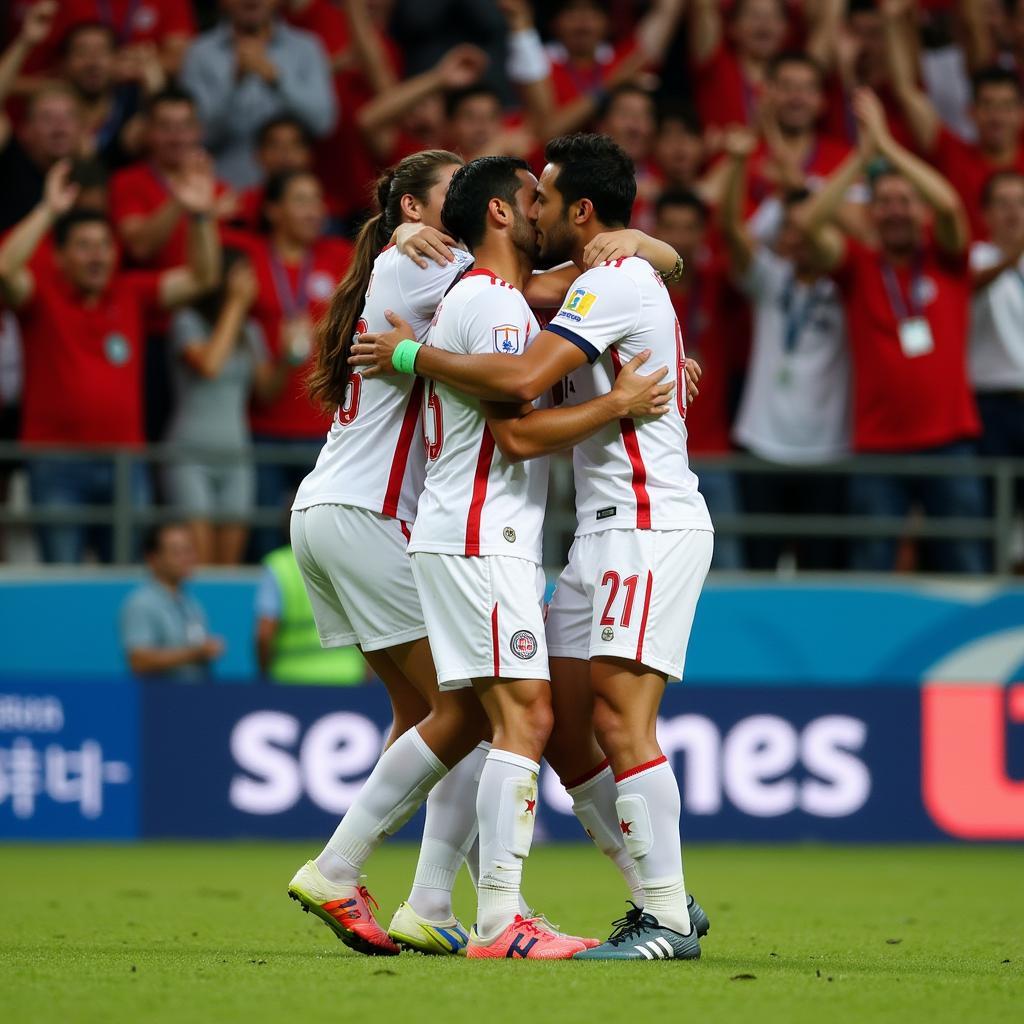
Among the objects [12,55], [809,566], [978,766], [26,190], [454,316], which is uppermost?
[12,55]

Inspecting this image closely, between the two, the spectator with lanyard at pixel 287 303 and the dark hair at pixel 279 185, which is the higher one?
the dark hair at pixel 279 185

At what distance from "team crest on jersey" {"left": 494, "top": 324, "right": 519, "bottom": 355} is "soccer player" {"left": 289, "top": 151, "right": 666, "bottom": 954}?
0.41 meters

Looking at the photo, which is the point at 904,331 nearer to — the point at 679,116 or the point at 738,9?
the point at 679,116

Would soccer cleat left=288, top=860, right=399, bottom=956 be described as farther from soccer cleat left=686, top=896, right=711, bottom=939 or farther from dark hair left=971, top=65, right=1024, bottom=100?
dark hair left=971, top=65, right=1024, bottom=100

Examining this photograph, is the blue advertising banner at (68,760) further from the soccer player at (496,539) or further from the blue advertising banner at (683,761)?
the soccer player at (496,539)

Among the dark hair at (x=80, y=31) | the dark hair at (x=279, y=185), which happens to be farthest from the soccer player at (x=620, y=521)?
the dark hair at (x=80, y=31)

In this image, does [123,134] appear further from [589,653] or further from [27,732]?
[589,653]

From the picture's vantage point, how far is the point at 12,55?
12.1 meters

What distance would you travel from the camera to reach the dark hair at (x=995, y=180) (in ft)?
39.5

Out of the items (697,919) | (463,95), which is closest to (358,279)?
(697,919)

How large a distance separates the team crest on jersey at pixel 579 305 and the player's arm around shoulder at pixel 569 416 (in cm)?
24

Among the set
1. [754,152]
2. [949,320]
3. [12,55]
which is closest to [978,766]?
[949,320]

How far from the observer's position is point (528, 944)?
5.75 m

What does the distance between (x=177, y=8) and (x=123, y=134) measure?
1.34 metres
